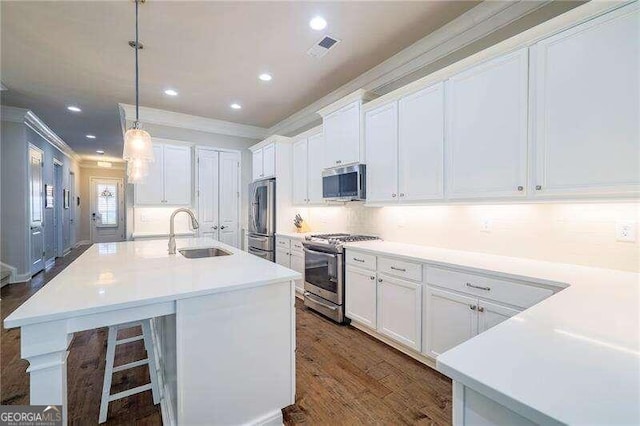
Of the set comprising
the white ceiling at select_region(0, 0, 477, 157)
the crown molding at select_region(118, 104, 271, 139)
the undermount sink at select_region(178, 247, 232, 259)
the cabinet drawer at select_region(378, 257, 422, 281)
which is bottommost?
the cabinet drawer at select_region(378, 257, 422, 281)

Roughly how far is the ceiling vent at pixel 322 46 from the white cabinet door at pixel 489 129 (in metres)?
1.20

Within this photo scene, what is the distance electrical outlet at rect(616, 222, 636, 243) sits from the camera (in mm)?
1684

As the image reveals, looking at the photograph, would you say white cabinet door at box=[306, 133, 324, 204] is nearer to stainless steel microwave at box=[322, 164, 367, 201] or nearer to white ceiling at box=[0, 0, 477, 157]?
stainless steel microwave at box=[322, 164, 367, 201]

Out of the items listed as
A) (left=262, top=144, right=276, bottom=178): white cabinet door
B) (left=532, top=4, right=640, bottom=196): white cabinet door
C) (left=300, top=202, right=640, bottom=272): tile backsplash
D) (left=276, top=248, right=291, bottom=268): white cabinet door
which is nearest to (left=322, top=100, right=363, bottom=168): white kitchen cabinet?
(left=300, top=202, right=640, bottom=272): tile backsplash

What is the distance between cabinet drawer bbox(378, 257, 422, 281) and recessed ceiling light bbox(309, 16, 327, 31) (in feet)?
7.10

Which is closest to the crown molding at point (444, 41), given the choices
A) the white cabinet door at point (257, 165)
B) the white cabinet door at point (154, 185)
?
the white cabinet door at point (257, 165)

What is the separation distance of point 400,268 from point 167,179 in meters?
4.04

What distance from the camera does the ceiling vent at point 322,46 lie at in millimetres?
2754

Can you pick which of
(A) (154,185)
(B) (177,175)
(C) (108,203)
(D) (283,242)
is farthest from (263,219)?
(C) (108,203)

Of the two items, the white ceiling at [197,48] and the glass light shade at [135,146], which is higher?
the white ceiling at [197,48]

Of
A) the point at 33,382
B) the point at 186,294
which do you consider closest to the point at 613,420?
the point at 186,294

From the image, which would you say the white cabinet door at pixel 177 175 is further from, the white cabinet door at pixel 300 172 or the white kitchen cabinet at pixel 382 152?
the white kitchen cabinet at pixel 382 152

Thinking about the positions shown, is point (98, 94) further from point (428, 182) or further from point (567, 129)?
point (567, 129)

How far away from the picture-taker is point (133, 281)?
4.88ft
